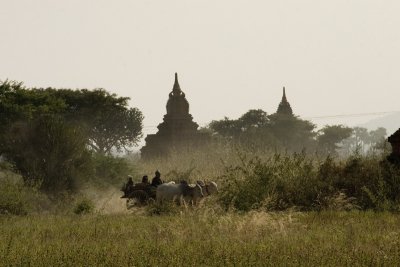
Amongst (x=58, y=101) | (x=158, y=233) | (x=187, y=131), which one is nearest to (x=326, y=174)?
(x=158, y=233)

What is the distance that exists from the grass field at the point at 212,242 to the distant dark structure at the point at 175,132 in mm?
32734

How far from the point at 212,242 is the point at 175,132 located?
37.4m

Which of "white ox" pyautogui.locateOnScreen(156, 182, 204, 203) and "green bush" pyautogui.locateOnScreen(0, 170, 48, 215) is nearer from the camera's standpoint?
"white ox" pyautogui.locateOnScreen(156, 182, 204, 203)

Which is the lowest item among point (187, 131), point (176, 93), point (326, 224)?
point (326, 224)

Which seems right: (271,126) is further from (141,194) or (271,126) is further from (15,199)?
(15,199)

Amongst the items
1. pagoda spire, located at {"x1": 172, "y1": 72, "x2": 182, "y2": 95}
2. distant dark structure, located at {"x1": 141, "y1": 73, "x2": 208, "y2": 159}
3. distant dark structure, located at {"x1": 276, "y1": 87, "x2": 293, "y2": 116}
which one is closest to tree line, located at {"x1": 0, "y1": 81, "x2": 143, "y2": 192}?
distant dark structure, located at {"x1": 141, "y1": 73, "x2": 208, "y2": 159}

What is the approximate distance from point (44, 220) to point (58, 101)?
1717 centimetres

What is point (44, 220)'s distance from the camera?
11617mm

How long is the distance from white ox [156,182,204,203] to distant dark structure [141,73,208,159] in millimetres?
28893

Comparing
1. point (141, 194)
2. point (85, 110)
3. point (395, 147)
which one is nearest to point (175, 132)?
point (85, 110)

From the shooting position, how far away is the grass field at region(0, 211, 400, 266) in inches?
237

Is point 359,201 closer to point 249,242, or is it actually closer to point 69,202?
point 249,242

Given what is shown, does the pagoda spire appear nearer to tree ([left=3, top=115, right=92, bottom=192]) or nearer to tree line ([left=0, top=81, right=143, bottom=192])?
tree line ([left=0, top=81, right=143, bottom=192])

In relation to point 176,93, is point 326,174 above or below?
below
